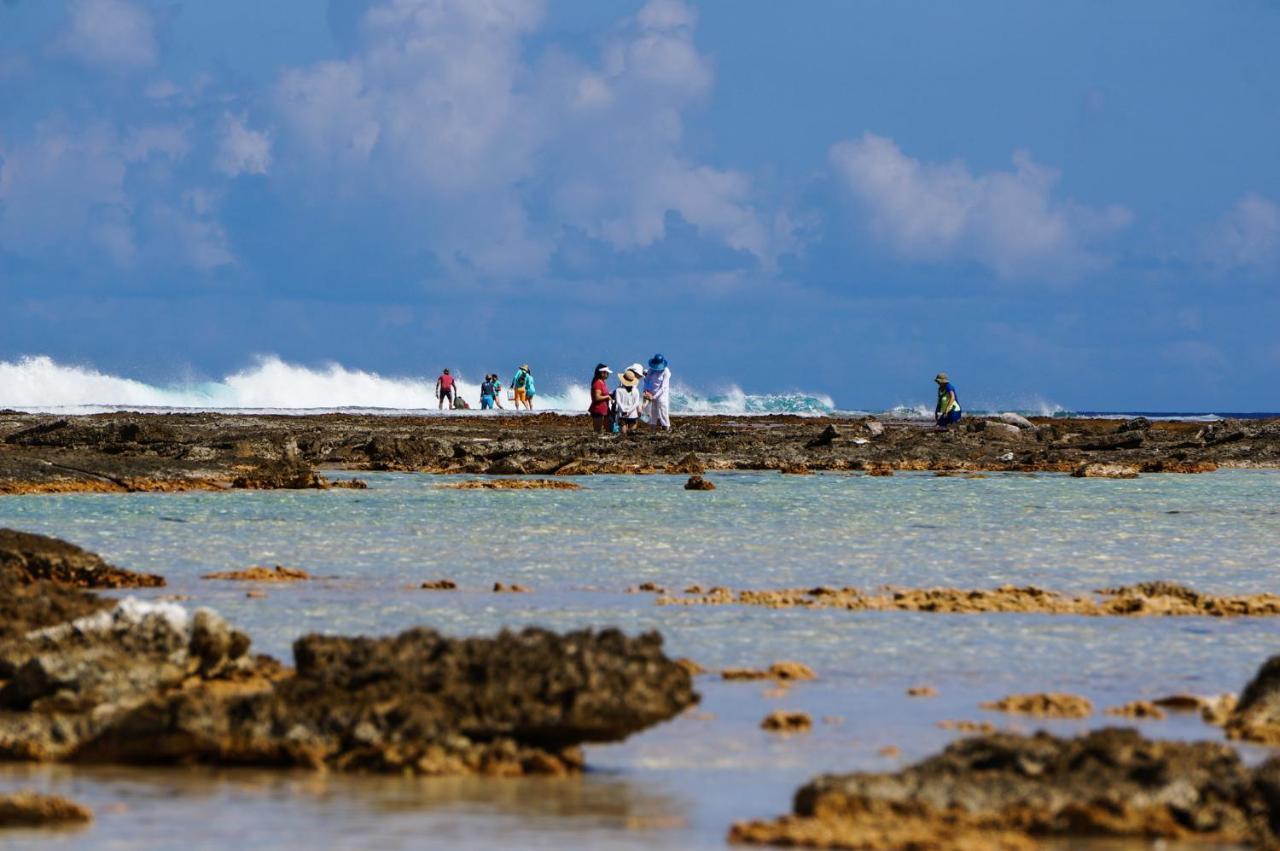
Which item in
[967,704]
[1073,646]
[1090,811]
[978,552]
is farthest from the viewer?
[978,552]

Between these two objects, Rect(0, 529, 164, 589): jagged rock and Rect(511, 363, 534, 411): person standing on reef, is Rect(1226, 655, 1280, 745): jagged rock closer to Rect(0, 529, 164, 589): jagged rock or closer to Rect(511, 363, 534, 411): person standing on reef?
Rect(0, 529, 164, 589): jagged rock

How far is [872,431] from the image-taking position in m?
41.2

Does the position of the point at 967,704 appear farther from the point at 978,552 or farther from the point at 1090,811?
the point at 978,552

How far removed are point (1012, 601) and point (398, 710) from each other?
748 centimetres

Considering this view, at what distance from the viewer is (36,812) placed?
6809mm

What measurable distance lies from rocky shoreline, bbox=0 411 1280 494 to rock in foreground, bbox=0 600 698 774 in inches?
722

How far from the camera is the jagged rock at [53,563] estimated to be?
14312 millimetres

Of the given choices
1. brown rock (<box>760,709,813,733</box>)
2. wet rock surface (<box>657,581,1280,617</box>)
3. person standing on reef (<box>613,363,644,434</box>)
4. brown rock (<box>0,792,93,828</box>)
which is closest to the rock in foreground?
brown rock (<box>760,709,813,733</box>)

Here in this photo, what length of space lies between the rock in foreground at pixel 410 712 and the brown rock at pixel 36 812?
118 centimetres

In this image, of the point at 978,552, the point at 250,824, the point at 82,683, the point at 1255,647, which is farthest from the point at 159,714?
the point at 978,552

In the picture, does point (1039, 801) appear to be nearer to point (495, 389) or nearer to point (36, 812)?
point (36, 812)

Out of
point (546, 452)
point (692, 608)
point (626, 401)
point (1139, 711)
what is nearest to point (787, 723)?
point (1139, 711)

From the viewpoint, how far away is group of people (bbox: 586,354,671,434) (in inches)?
1527

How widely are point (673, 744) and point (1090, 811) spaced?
237 centimetres
